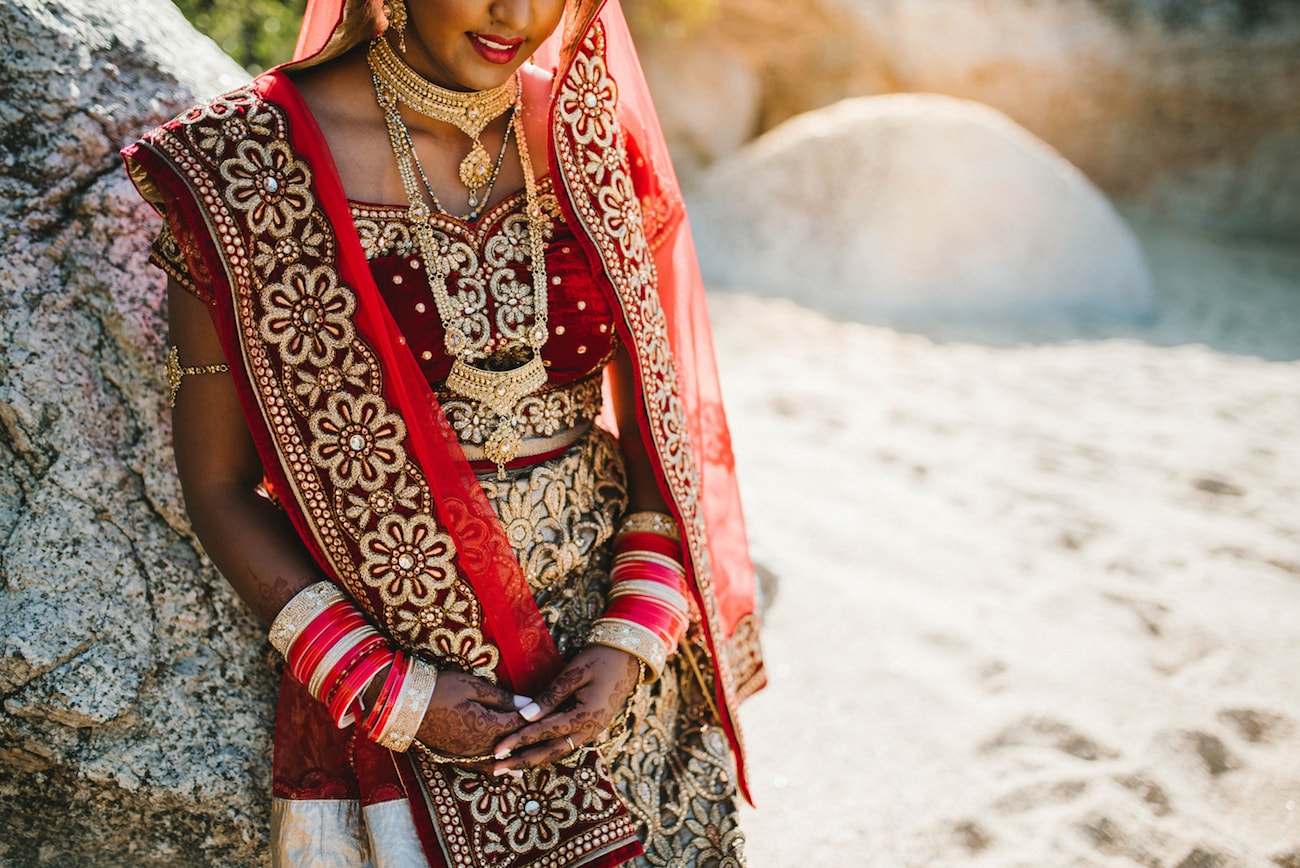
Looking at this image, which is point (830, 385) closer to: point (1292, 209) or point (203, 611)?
point (203, 611)

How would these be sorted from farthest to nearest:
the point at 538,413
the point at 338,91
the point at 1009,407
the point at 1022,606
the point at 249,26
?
1. the point at 1009,407
2. the point at 249,26
3. the point at 1022,606
4. the point at 538,413
5. the point at 338,91

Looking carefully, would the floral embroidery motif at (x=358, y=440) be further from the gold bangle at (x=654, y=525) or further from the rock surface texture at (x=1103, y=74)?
the rock surface texture at (x=1103, y=74)

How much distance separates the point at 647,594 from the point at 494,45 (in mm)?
879

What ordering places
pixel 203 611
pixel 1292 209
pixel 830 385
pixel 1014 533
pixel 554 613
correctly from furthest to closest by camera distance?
pixel 1292 209
pixel 830 385
pixel 1014 533
pixel 203 611
pixel 554 613

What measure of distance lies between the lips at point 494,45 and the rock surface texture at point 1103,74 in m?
8.57

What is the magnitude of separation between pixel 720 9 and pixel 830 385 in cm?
660

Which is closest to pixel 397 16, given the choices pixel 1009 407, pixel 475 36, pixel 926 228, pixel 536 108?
pixel 475 36

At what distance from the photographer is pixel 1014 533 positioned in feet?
11.0

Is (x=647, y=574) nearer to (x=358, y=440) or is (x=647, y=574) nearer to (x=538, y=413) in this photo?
(x=538, y=413)

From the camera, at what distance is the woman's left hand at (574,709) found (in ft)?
4.54

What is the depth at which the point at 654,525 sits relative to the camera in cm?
163

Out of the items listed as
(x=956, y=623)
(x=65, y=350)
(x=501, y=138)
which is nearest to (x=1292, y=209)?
(x=956, y=623)

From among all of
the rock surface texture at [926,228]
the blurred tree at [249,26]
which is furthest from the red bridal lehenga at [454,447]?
the rock surface texture at [926,228]

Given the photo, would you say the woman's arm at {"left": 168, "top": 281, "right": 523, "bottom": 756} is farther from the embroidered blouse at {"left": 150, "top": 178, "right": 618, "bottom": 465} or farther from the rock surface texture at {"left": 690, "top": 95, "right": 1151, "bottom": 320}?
the rock surface texture at {"left": 690, "top": 95, "right": 1151, "bottom": 320}
